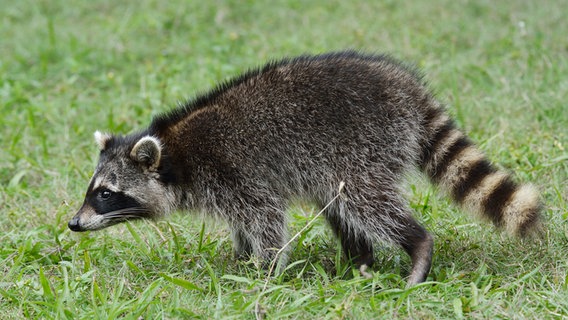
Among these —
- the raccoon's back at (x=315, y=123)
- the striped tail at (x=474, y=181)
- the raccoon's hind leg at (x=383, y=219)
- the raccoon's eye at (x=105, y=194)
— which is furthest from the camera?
the raccoon's eye at (x=105, y=194)

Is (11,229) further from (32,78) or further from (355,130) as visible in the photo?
(32,78)

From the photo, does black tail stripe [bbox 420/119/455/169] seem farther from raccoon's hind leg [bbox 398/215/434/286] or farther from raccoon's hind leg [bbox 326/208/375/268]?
raccoon's hind leg [bbox 326/208/375/268]

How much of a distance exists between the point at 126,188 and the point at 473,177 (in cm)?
226

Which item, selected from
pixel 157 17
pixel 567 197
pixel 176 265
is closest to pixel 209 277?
pixel 176 265

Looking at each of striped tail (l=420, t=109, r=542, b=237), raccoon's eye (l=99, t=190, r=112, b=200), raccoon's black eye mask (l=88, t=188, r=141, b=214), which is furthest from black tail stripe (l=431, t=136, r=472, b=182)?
raccoon's eye (l=99, t=190, r=112, b=200)

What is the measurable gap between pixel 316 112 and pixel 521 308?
1775mm

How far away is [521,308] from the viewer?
4.38m

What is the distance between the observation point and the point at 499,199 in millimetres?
4941

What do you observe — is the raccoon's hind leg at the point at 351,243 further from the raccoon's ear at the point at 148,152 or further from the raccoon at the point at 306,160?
the raccoon's ear at the point at 148,152

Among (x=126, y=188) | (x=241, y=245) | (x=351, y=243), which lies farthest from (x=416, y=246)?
(x=126, y=188)

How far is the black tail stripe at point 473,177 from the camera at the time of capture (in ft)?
16.6

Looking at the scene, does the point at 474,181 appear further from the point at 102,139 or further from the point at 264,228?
the point at 102,139

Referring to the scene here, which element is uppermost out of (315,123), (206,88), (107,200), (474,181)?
(474,181)

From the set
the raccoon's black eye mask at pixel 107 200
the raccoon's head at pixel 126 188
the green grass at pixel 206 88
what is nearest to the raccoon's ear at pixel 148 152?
the raccoon's head at pixel 126 188
